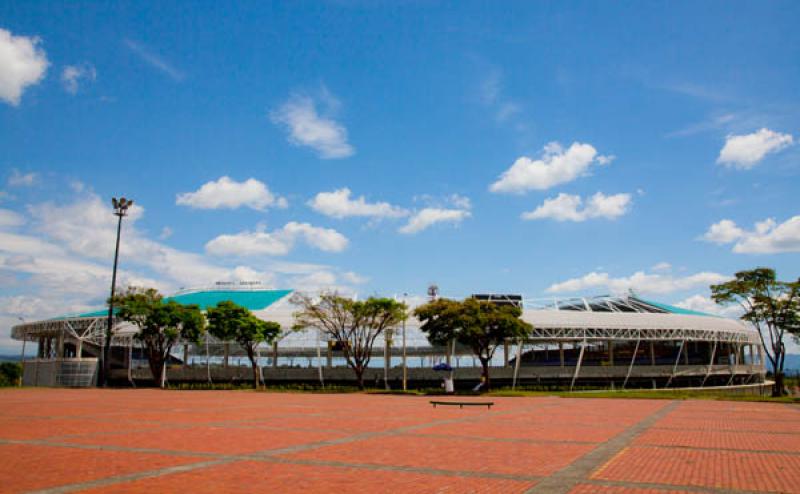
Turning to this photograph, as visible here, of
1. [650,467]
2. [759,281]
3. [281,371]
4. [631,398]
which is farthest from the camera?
[281,371]

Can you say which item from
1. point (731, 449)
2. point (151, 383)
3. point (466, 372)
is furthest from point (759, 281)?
point (151, 383)

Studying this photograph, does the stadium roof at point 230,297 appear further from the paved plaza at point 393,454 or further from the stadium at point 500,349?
the paved plaza at point 393,454

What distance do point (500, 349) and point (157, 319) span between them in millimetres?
35858

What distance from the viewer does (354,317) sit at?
48625 mm

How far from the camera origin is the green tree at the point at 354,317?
4791 cm

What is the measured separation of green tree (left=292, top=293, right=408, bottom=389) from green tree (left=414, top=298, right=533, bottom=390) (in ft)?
10.4

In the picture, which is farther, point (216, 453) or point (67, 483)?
point (216, 453)

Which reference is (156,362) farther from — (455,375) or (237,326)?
(455,375)

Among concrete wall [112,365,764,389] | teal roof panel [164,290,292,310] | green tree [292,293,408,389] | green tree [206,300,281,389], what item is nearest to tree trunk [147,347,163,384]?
green tree [206,300,281,389]

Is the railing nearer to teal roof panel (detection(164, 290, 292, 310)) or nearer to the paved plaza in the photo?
teal roof panel (detection(164, 290, 292, 310))

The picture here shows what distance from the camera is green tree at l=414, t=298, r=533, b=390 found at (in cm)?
4372

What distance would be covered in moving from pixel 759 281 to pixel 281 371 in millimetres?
45394

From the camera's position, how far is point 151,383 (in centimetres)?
6247

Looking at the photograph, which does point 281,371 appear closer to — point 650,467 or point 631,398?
point 631,398
